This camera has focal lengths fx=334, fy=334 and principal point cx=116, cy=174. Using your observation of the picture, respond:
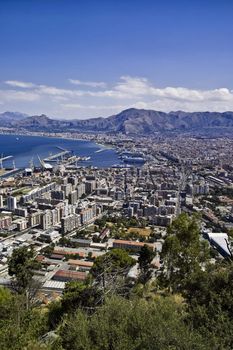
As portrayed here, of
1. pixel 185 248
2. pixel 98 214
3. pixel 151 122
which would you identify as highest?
pixel 151 122

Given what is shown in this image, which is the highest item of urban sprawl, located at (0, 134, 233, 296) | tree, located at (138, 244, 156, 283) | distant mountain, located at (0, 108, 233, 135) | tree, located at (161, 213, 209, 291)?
distant mountain, located at (0, 108, 233, 135)

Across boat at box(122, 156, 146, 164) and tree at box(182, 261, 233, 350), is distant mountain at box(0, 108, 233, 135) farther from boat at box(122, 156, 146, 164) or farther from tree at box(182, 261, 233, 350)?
tree at box(182, 261, 233, 350)

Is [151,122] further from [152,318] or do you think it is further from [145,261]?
[152,318]

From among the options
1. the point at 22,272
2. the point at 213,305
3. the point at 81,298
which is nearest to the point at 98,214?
the point at 22,272

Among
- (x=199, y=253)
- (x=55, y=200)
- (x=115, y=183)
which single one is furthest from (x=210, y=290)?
(x=115, y=183)

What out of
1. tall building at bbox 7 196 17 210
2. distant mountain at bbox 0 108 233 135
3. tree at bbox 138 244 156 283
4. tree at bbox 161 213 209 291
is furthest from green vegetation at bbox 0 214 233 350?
distant mountain at bbox 0 108 233 135

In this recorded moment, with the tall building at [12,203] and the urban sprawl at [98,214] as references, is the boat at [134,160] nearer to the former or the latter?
the urban sprawl at [98,214]

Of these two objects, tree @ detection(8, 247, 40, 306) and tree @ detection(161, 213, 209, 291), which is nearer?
tree @ detection(161, 213, 209, 291)

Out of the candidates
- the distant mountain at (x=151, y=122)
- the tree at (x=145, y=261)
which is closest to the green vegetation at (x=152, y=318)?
the tree at (x=145, y=261)

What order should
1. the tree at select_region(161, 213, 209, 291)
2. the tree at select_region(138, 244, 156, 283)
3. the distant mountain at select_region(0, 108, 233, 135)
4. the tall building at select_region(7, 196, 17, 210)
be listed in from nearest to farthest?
the tree at select_region(161, 213, 209, 291), the tree at select_region(138, 244, 156, 283), the tall building at select_region(7, 196, 17, 210), the distant mountain at select_region(0, 108, 233, 135)

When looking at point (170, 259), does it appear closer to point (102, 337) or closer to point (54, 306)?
point (54, 306)
